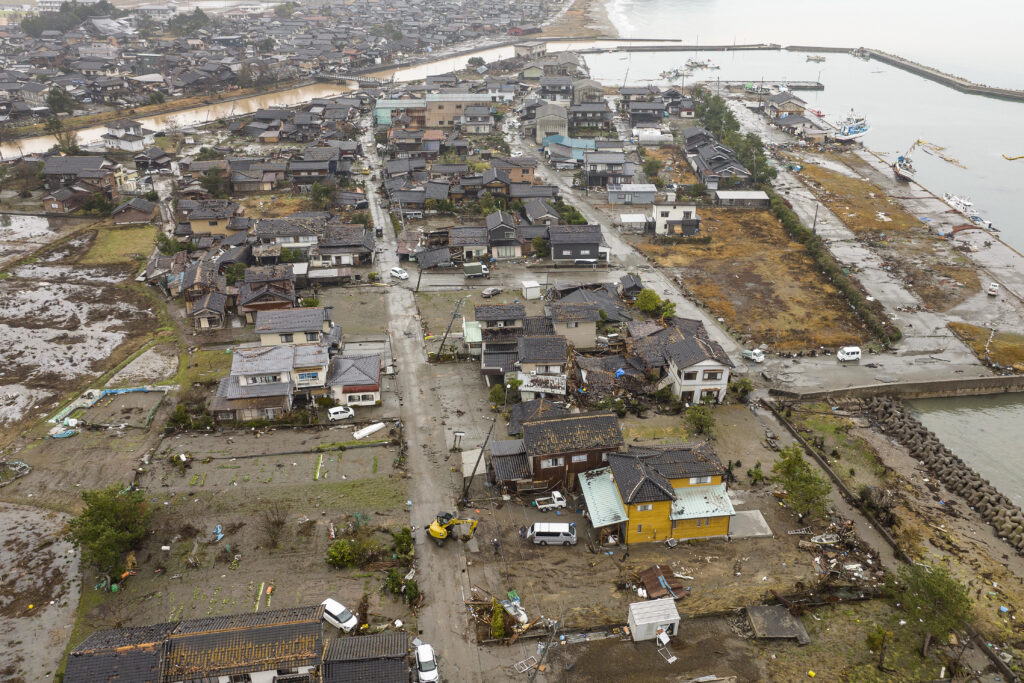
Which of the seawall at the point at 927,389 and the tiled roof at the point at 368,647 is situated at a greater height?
the tiled roof at the point at 368,647

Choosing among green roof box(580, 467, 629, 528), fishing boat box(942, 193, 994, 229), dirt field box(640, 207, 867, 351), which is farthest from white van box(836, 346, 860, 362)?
fishing boat box(942, 193, 994, 229)

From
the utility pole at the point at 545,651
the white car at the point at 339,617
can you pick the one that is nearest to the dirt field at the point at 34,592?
the white car at the point at 339,617

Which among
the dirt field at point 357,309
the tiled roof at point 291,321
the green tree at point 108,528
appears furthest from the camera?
the dirt field at point 357,309

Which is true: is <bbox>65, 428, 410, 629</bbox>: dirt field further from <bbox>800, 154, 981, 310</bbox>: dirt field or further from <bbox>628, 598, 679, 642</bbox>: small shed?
<bbox>800, 154, 981, 310</bbox>: dirt field

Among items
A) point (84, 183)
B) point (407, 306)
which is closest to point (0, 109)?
point (84, 183)

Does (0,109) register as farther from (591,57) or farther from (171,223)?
(591,57)

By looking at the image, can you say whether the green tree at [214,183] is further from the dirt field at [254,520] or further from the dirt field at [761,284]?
the dirt field at [761,284]

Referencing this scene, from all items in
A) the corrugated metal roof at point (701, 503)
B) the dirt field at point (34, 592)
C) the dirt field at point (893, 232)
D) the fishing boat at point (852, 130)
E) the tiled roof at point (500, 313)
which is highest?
the fishing boat at point (852, 130)
